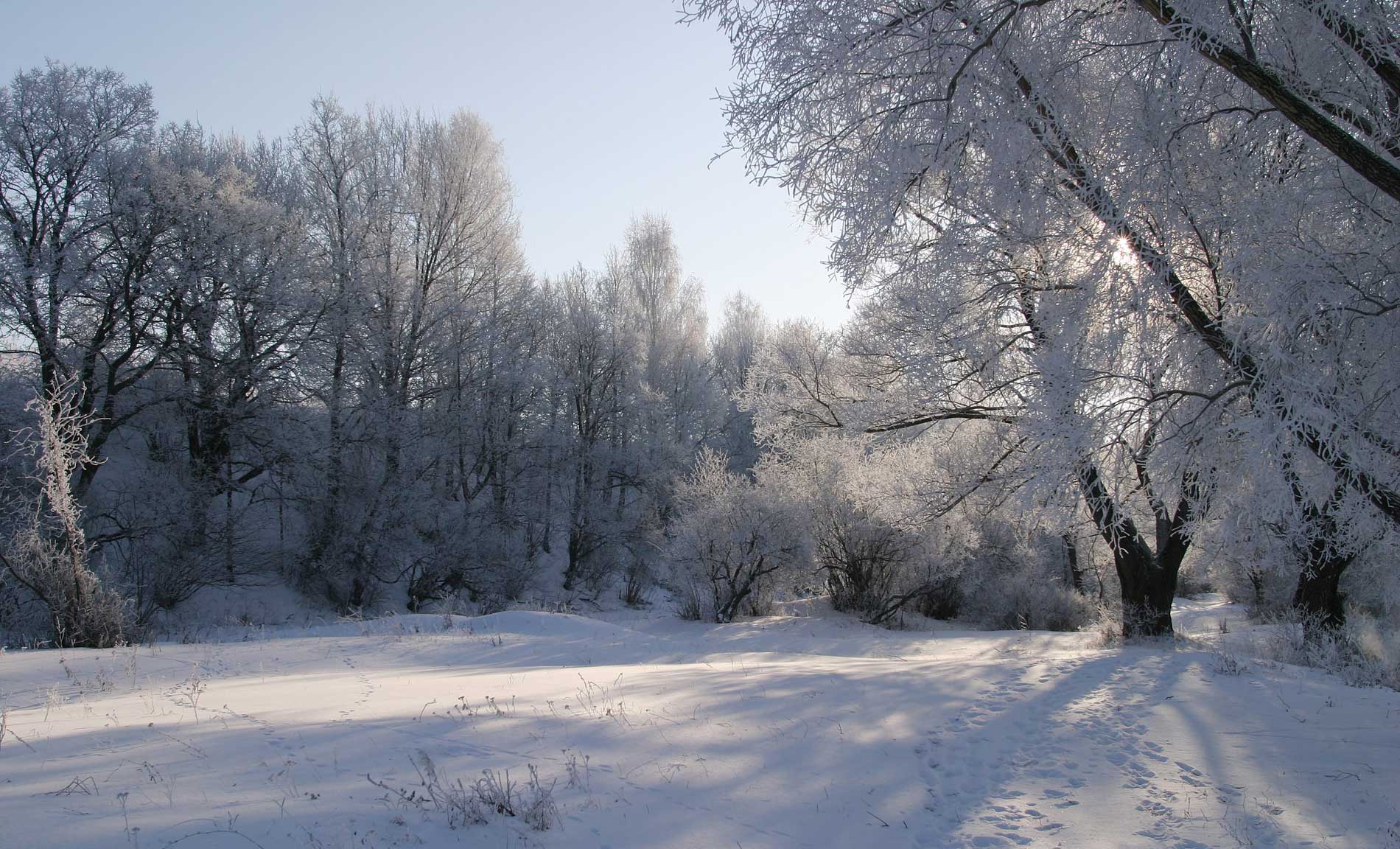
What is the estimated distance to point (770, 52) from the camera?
5.59 meters

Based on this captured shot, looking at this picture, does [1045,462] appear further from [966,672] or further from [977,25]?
[977,25]

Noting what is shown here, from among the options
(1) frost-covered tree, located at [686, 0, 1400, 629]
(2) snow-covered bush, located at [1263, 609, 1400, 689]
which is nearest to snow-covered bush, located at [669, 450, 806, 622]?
(2) snow-covered bush, located at [1263, 609, 1400, 689]

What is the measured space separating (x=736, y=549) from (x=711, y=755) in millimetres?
13251

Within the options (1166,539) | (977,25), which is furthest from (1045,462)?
(1166,539)

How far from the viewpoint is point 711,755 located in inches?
167

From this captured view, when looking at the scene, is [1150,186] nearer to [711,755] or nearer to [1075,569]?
[711,755]

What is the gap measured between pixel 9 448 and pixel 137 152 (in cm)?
730

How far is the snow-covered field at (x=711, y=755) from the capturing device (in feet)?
10.5

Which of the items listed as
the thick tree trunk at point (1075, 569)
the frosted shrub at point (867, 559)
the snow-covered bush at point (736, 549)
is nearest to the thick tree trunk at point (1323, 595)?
the frosted shrub at point (867, 559)

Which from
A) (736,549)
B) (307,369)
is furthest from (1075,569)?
(307,369)

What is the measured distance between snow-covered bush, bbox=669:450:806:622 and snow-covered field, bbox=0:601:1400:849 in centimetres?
971

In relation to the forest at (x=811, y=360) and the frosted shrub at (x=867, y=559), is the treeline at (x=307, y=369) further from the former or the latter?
the frosted shrub at (x=867, y=559)

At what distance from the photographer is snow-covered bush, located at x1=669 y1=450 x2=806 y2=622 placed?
1700cm

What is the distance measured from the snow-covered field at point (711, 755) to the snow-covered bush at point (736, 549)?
9710mm
